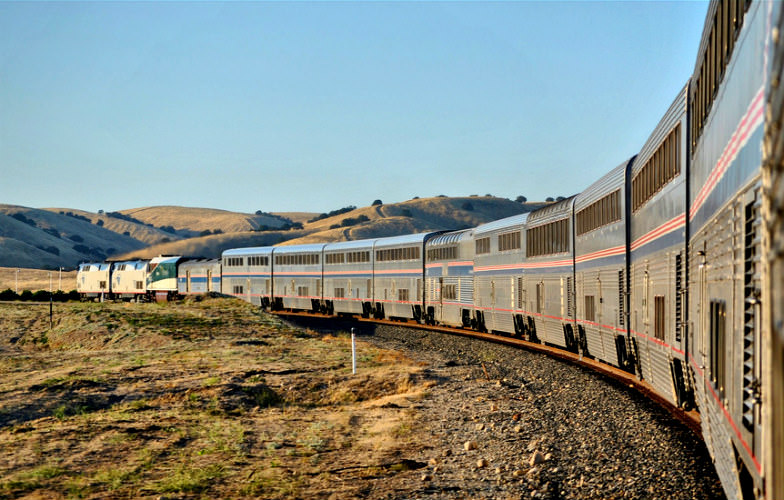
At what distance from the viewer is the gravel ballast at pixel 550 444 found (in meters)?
10.5

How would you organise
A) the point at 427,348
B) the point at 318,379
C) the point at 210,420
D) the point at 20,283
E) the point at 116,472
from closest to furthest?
the point at 116,472
the point at 210,420
the point at 318,379
the point at 427,348
the point at 20,283

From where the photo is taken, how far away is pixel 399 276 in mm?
46531

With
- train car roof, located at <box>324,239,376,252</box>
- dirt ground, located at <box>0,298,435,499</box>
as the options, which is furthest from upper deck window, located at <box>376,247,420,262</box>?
dirt ground, located at <box>0,298,435,499</box>

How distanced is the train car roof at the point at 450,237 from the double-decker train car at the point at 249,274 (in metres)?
23.3

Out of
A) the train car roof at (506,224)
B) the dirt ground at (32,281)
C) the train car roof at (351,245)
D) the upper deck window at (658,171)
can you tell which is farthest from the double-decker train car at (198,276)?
the dirt ground at (32,281)

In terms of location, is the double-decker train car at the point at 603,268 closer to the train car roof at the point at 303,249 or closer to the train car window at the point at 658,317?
the train car window at the point at 658,317

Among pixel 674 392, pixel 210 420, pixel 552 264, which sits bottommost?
pixel 210 420

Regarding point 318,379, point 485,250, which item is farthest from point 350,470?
point 485,250

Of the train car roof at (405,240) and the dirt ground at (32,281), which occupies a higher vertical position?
the train car roof at (405,240)

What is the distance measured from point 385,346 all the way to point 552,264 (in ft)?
26.6

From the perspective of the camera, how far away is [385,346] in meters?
31.6

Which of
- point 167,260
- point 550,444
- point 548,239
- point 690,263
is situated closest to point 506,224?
point 548,239

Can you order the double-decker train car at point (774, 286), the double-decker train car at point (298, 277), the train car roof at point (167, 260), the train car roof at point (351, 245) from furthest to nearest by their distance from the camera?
the train car roof at point (167, 260) < the double-decker train car at point (298, 277) < the train car roof at point (351, 245) < the double-decker train car at point (774, 286)

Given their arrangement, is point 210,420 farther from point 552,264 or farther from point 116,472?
point 552,264
